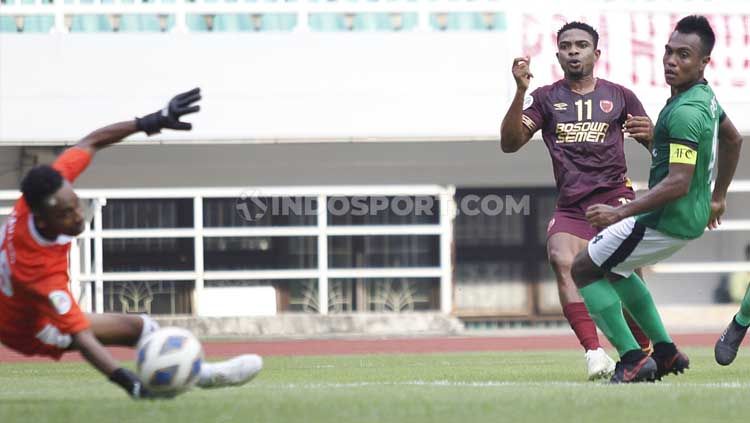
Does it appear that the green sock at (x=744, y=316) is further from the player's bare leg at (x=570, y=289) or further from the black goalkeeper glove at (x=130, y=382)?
the black goalkeeper glove at (x=130, y=382)

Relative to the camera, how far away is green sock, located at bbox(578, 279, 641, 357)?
9109mm

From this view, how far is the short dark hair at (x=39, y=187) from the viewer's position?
23.6ft

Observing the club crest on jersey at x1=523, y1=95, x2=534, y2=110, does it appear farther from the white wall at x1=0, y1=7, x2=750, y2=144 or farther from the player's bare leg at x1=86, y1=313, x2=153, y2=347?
the white wall at x1=0, y1=7, x2=750, y2=144

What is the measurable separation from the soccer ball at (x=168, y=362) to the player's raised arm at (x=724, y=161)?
11.5ft

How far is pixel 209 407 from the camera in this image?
23.2 ft

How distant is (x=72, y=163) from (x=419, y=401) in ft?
6.88

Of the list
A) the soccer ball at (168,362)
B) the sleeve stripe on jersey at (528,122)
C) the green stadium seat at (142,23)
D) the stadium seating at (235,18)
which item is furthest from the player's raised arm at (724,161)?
the green stadium seat at (142,23)

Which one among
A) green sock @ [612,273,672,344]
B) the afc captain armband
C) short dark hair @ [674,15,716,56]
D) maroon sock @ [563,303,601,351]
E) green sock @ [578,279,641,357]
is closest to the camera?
the afc captain armband

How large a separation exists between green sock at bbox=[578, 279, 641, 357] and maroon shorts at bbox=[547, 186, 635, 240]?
3.80ft

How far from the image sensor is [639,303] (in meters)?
9.41

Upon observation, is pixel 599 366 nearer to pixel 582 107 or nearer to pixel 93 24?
pixel 582 107

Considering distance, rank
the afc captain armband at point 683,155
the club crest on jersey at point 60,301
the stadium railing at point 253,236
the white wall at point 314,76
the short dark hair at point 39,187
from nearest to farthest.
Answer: the short dark hair at point 39,187
the club crest on jersey at point 60,301
the afc captain armband at point 683,155
the white wall at point 314,76
the stadium railing at point 253,236

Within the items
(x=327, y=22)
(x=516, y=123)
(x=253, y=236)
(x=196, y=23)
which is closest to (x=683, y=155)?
(x=516, y=123)

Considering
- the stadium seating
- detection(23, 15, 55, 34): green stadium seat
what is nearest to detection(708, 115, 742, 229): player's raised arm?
the stadium seating
